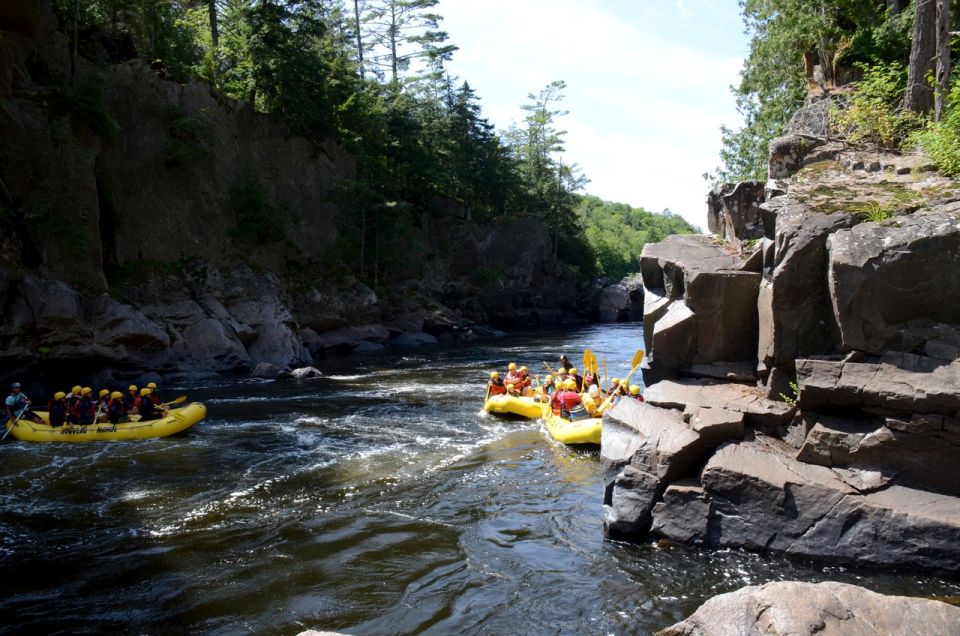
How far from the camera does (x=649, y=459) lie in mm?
7625

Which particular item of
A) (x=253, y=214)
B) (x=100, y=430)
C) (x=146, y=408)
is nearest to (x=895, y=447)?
(x=146, y=408)

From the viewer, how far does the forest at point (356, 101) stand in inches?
1019

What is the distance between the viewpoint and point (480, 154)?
45.7m

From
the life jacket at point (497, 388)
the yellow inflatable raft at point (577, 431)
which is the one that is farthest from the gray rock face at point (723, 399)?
the life jacket at point (497, 388)

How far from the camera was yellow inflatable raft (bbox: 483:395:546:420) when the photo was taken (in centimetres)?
1402

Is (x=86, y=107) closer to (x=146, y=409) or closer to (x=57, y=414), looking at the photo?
(x=57, y=414)

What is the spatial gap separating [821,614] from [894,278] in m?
4.75

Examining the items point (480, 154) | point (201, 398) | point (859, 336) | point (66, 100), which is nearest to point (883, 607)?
point (859, 336)

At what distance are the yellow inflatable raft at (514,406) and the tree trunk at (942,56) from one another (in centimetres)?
837

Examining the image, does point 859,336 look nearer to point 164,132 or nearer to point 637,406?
point 637,406

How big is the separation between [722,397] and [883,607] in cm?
482

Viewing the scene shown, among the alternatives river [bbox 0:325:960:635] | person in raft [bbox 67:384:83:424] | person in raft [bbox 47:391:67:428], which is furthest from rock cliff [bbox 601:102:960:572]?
person in raft [bbox 47:391:67:428]

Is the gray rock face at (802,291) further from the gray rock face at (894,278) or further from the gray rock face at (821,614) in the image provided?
the gray rock face at (821,614)

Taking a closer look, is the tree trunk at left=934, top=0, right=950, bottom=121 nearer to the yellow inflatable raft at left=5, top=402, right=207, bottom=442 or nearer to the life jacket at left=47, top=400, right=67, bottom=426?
the yellow inflatable raft at left=5, top=402, right=207, bottom=442
